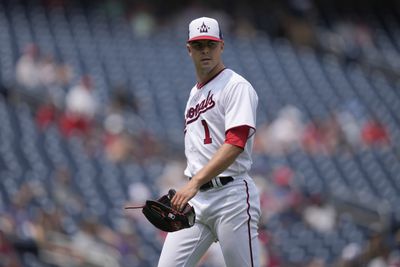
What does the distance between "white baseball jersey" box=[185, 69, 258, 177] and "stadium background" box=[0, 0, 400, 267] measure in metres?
3.89

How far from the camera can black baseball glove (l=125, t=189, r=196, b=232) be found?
14.1ft

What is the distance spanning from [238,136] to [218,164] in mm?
159

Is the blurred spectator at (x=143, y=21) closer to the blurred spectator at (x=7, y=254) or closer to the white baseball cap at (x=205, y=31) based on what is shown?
the blurred spectator at (x=7, y=254)

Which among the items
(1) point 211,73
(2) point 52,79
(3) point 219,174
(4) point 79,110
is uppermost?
(2) point 52,79

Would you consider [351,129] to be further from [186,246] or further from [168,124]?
[186,246]

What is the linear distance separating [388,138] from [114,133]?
387 cm

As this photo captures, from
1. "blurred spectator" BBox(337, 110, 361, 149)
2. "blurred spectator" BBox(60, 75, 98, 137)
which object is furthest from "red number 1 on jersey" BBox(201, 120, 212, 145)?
"blurred spectator" BBox(337, 110, 361, 149)

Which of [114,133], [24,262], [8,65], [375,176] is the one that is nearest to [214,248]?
[24,262]

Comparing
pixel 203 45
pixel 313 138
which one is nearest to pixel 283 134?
pixel 313 138

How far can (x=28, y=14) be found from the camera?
1459cm

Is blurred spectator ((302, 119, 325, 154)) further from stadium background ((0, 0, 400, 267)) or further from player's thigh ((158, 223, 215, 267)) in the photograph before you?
player's thigh ((158, 223, 215, 267))

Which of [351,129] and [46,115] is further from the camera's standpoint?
[351,129]

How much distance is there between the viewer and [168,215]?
4312 mm

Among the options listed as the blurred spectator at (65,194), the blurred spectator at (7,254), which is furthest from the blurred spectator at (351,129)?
the blurred spectator at (7,254)
